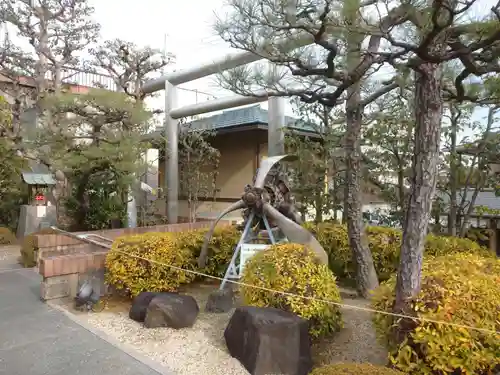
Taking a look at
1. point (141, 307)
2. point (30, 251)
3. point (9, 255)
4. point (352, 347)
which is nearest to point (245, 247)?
point (141, 307)

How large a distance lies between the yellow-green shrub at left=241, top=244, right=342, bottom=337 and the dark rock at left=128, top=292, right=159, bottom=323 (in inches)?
54.1

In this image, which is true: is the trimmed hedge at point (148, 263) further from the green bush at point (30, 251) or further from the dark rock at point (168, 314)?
the green bush at point (30, 251)

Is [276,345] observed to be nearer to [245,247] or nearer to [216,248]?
[245,247]

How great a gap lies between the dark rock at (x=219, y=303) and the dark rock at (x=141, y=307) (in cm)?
80

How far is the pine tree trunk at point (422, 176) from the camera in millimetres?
3066

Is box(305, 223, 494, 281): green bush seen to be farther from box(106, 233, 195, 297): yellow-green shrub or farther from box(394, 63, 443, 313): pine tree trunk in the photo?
box(394, 63, 443, 313): pine tree trunk

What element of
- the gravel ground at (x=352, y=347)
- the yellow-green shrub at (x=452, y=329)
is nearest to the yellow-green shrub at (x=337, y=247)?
the gravel ground at (x=352, y=347)

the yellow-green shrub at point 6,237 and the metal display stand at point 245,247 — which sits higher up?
the metal display stand at point 245,247

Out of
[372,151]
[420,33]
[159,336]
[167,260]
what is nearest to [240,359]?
[159,336]

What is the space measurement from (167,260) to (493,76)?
17.5 ft

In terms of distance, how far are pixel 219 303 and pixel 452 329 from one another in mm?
3246

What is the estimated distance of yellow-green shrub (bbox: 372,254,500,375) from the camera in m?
2.68

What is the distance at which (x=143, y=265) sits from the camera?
18.3 ft

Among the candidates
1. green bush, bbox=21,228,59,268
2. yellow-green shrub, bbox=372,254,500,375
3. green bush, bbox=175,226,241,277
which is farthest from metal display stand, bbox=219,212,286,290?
green bush, bbox=21,228,59,268
